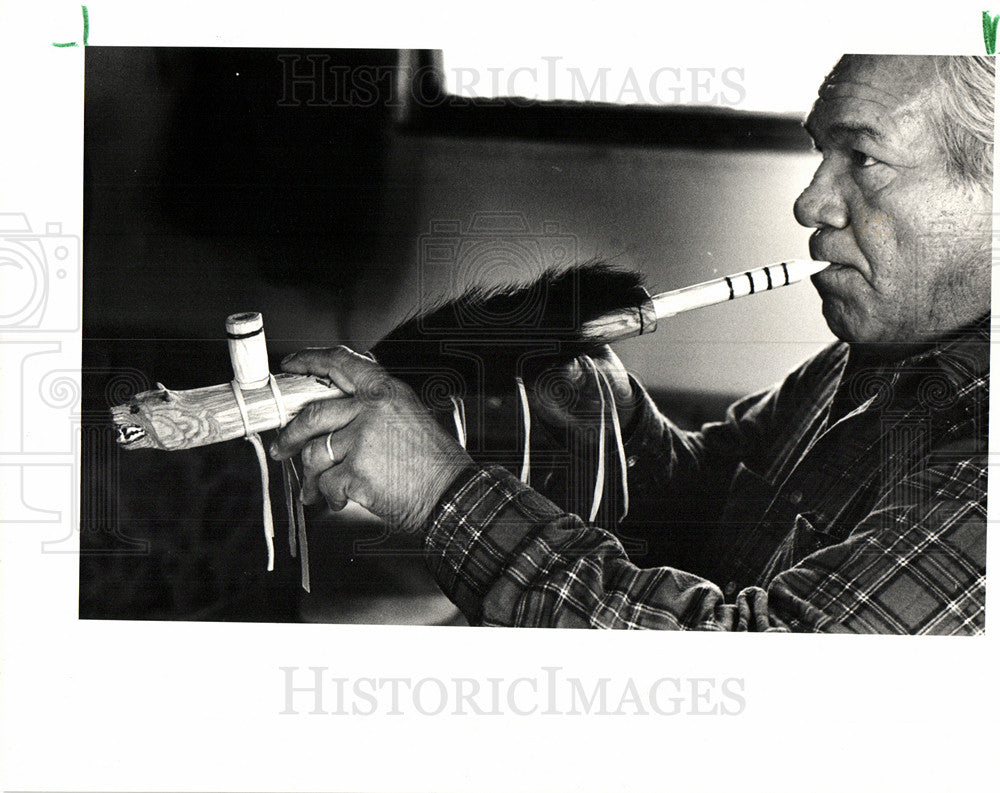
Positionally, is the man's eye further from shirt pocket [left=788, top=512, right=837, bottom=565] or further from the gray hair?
shirt pocket [left=788, top=512, right=837, bottom=565]

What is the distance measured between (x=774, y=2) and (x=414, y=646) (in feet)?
4.97

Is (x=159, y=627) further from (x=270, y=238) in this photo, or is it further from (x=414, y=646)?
(x=270, y=238)

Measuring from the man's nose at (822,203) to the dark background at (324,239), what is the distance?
22 millimetres

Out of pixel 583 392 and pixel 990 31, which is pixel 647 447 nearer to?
pixel 583 392

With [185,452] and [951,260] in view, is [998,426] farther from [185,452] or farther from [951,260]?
[185,452]

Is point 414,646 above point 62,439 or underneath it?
underneath

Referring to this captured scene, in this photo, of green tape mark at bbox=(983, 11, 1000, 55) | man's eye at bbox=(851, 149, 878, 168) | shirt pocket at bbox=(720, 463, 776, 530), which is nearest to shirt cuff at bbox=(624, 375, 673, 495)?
shirt pocket at bbox=(720, 463, 776, 530)

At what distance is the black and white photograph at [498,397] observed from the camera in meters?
1.87

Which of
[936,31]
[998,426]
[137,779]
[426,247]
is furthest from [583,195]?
[137,779]

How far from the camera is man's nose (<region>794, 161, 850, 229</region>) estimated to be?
73.4 inches

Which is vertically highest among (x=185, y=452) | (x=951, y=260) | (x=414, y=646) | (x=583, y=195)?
(x=583, y=195)

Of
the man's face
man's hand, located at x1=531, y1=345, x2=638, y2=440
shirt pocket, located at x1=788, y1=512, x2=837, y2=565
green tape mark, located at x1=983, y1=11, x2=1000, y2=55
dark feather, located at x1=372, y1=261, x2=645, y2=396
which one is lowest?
shirt pocket, located at x1=788, y1=512, x2=837, y2=565

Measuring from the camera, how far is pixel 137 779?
1.93 meters

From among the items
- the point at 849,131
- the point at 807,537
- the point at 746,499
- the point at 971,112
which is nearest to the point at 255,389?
the point at 746,499
